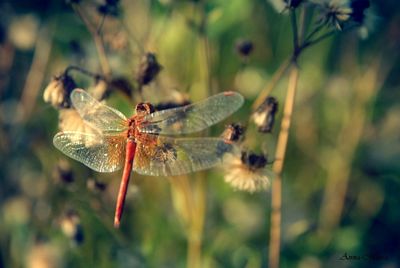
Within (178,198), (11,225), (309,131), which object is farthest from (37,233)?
(309,131)

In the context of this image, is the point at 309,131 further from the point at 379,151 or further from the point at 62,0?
the point at 62,0

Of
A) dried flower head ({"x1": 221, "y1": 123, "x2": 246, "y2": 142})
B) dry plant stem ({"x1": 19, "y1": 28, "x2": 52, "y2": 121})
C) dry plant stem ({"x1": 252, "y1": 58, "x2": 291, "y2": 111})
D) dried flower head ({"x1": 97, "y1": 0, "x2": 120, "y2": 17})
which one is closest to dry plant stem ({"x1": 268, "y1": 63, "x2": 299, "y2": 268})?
dry plant stem ({"x1": 252, "y1": 58, "x2": 291, "y2": 111})

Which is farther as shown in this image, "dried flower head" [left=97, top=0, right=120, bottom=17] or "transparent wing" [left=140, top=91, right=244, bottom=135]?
"dried flower head" [left=97, top=0, right=120, bottom=17]

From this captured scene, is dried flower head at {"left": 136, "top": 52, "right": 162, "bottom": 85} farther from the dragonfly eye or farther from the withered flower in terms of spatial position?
the withered flower

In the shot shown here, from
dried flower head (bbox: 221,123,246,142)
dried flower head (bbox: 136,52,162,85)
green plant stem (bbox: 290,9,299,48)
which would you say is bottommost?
dried flower head (bbox: 221,123,246,142)

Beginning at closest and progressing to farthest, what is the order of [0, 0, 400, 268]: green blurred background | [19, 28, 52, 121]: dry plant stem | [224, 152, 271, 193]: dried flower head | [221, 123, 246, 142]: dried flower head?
[221, 123, 246, 142]: dried flower head < [224, 152, 271, 193]: dried flower head < [0, 0, 400, 268]: green blurred background < [19, 28, 52, 121]: dry plant stem

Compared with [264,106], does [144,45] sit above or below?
above

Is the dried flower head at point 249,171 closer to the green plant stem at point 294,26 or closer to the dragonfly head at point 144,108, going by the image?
the dragonfly head at point 144,108
